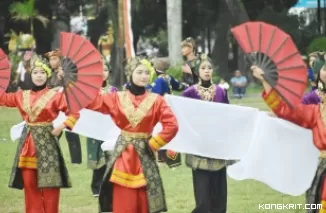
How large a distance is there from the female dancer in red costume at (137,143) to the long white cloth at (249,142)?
103cm

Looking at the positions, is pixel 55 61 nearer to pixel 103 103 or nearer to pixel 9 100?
pixel 9 100

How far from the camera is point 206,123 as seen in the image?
24.3ft

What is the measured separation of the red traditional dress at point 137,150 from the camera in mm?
6176

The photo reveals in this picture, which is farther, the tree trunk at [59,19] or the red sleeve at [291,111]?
the tree trunk at [59,19]

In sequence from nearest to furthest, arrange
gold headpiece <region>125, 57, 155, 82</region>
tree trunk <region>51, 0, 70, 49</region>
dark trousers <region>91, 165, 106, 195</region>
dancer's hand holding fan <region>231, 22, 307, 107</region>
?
dancer's hand holding fan <region>231, 22, 307, 107</region> < gold headpiece <region>125, 57, 155, 82</region> < dark trousers <region>91, 165, 106, 195</region> < tree trunk <region>51, 0, 70, 49</region>

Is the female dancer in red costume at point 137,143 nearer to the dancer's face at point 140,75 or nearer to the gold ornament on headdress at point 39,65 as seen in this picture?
the dancer's face at point 140,75

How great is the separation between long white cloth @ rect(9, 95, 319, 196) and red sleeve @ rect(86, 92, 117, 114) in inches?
42.9

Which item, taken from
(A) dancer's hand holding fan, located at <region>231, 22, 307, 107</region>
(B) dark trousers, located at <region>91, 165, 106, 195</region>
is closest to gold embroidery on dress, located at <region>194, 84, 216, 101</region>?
(A) dancer's hand holding fan, located at <region>231, 22, 307, 107</region>

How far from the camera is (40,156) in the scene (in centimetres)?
700

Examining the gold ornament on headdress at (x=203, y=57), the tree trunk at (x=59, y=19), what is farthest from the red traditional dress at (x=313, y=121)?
the tree trunk at (x=59, y=19)

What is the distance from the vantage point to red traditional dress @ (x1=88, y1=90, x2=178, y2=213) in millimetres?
6176

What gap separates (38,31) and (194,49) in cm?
2358

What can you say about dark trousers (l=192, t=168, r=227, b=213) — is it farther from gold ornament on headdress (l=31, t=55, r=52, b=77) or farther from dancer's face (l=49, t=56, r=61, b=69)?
dancer's face (l=49, t=56, r=61, b=69)

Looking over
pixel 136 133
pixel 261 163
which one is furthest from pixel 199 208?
pixel 136 133
